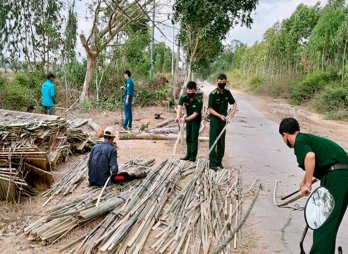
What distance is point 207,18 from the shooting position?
15812 mm

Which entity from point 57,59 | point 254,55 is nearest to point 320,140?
point 57,59

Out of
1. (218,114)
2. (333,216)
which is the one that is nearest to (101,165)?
(218,114)

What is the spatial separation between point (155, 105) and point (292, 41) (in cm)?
1895

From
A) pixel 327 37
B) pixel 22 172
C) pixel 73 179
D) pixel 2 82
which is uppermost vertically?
pixel 327 37

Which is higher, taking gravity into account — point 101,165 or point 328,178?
point 328,178

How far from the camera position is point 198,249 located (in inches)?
145

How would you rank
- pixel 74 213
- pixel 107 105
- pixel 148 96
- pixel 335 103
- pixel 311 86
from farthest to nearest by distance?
pixel 311 86, pixel 335 103, pixel 148 96, pixel 107 105, pixel 74 213

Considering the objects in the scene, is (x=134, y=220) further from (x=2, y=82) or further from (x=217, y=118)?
(x=2, y=82)

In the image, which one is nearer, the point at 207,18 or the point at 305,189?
the point at 305,189

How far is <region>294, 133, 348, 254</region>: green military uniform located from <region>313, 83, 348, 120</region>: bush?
1635 cm

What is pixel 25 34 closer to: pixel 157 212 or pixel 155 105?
pixel 155 105

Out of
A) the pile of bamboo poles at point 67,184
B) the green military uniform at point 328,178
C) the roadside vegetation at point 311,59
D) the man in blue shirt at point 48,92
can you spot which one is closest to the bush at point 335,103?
the roadside vegetation at point 311,59

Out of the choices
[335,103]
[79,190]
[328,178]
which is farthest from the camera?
[335,103]

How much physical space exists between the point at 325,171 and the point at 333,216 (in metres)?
0.39
